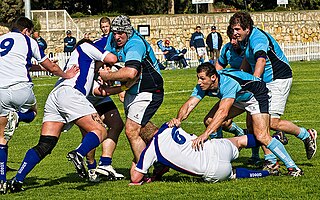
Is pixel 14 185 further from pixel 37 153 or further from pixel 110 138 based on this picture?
pixel 110 138

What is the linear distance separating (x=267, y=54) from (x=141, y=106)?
6.14ft

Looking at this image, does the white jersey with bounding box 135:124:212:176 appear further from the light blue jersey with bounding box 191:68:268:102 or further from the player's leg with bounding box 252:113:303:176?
the player's leg with bounding box 252:113:303:176

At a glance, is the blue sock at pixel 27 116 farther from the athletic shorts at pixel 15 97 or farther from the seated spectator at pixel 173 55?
the seated spectator at pixel 173 55

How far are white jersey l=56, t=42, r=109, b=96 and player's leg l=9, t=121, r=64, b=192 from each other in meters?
0.52

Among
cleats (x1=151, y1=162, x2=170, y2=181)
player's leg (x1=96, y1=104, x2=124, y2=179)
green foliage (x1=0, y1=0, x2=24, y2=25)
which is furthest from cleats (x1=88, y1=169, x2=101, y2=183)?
green foliage (x1=0, y1=0, x2=24, y2=25)

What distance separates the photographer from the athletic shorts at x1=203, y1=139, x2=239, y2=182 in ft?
33.1

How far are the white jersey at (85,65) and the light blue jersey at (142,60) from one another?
28cm

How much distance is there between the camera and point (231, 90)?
10250mm

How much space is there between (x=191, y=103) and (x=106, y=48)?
1344 mm

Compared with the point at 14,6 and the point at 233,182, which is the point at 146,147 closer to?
the point at 233,182

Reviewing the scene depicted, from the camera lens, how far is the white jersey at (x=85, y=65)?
10.3 m

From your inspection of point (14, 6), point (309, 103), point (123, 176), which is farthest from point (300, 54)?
point (123, 176)

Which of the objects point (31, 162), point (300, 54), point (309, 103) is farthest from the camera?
point (300, 54)

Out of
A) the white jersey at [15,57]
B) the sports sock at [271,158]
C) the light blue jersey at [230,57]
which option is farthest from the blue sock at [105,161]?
the light blue jersey at [230,57]
